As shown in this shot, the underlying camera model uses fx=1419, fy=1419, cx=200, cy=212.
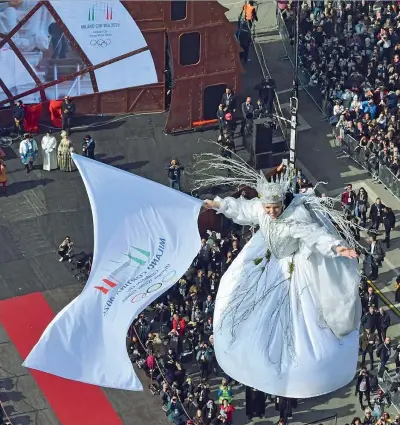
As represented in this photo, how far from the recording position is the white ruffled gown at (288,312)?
79.5 feet

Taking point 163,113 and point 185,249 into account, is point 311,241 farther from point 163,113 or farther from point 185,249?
point 163,113

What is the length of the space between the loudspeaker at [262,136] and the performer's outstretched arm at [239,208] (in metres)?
15.4

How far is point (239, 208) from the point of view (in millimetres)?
24344

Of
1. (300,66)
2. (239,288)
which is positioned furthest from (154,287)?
(300,66)

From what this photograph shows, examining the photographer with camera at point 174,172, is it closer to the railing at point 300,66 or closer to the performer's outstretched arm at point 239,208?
the railing at point 300,66

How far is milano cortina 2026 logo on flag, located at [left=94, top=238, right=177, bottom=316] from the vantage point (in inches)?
951

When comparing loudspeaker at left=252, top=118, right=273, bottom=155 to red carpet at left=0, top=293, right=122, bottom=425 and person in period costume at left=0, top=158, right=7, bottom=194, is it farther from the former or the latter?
red carpet at left=0, top=293, right=122, bottom=425

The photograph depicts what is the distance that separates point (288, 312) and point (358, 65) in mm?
21058

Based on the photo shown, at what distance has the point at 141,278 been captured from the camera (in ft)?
80.3

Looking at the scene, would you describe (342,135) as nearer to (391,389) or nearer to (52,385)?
(391,389)

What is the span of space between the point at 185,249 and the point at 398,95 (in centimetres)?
1919

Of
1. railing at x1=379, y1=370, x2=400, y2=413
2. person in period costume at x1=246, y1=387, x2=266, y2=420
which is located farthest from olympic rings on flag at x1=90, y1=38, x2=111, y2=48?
railing at x1=379, y1=370, x2=400, y2=413

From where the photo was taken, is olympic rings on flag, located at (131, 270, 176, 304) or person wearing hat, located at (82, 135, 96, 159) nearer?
olympic rings on flag, located at (131, 270, 176, 304)

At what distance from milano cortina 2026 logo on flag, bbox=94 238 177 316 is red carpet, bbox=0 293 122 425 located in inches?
378
